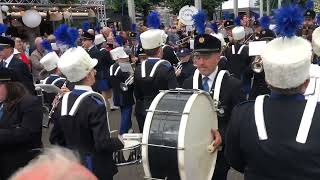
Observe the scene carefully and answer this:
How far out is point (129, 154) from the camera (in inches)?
165

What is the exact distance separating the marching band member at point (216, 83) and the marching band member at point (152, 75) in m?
1.62

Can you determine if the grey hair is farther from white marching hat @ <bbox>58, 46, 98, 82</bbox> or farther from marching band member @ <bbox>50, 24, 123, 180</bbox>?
white marching hat @ <bbox>58, 46, 98, 82</bbox>

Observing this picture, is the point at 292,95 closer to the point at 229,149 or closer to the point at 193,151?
the point at 229,149

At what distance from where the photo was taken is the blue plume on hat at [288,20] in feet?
8.48

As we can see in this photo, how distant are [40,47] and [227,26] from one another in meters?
4.86

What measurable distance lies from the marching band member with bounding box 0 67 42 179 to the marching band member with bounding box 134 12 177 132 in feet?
7.02

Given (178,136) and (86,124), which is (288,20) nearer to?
(178,136)

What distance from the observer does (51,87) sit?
238 inches

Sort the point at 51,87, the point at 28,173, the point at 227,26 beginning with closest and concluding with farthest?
the point at 28,173 → the point at 51,87 → the point at 227,26

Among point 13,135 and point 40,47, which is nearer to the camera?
point 13,135

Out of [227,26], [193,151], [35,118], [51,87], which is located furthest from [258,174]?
[227,26]

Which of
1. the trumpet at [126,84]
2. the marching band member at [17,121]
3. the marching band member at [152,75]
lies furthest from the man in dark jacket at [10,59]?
the marching band member at [17,121]

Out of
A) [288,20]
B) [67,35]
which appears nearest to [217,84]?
[288,20]

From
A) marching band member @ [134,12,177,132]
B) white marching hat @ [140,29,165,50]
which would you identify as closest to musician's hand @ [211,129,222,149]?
marching band member @ [134,12,177,132]
